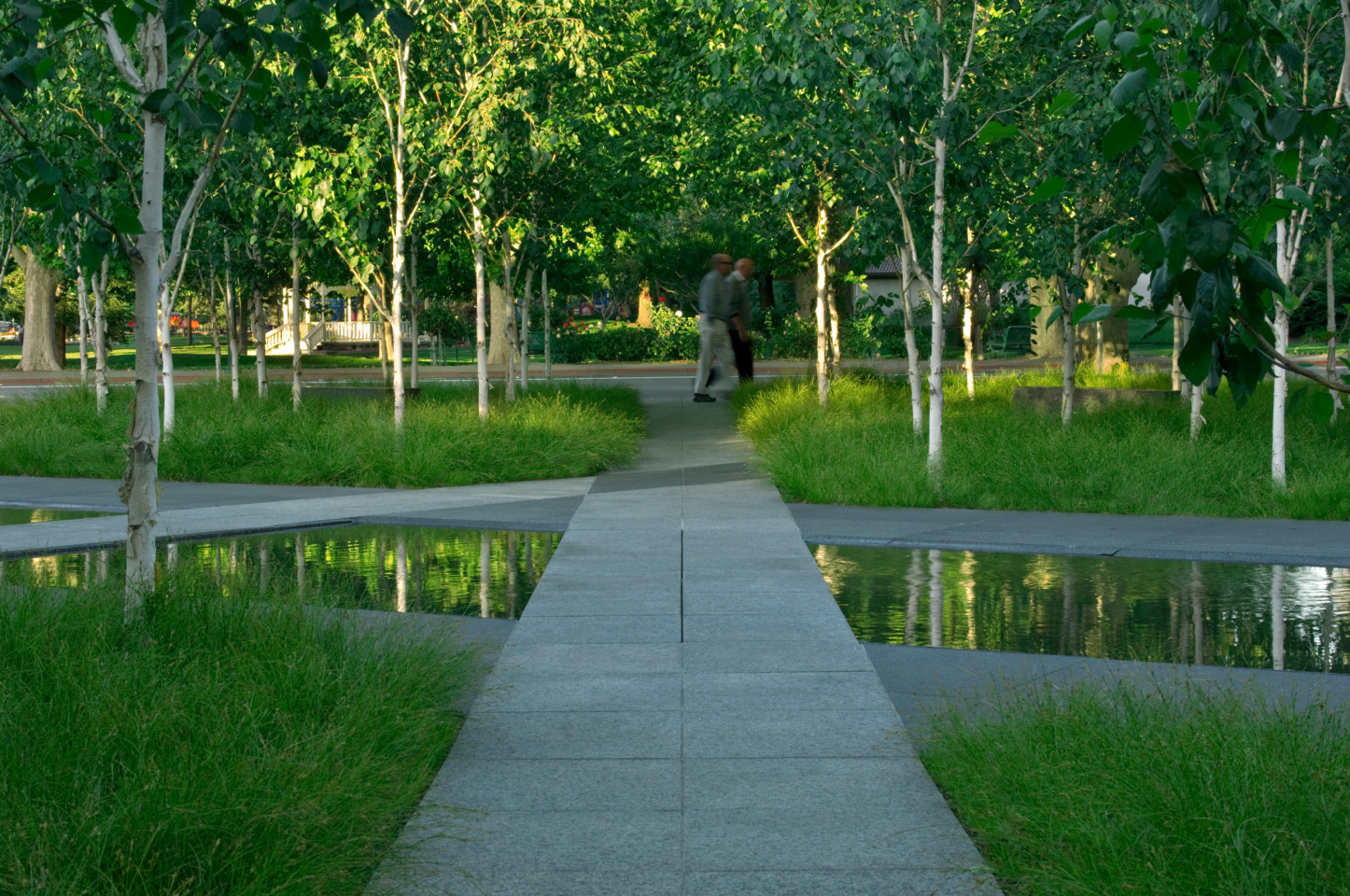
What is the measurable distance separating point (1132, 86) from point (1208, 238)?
Answer: 0.41 m

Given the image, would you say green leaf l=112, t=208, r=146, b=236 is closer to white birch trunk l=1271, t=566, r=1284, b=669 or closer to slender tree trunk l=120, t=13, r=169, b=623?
slender tree trunk l=120, t=13, r=169, b=623

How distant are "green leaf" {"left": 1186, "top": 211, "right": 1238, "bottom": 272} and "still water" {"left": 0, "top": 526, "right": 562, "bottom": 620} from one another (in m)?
5.96

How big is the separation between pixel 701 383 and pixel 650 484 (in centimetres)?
136

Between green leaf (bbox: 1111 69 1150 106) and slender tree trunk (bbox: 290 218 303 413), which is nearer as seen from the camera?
green leaf (bbox: 1111 69 1150 106)

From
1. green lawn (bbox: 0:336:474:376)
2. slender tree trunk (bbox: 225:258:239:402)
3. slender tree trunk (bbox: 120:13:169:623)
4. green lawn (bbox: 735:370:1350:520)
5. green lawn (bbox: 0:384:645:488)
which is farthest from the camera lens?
green lawn (bbox: 0:336:474:376)

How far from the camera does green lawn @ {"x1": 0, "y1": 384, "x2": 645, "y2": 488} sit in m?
16.2

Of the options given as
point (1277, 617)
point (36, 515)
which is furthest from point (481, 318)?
point (1277, 617)

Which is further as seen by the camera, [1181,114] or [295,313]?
[295,313]

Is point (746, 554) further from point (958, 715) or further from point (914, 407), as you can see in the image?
point (914, 407)

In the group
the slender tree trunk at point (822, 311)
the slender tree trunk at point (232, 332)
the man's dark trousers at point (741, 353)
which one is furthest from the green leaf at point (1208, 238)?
the slender tree trunk at point (232, 332)

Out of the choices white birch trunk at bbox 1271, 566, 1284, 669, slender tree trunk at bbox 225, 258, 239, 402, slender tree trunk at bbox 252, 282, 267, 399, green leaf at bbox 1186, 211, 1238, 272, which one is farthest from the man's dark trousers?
slender tree trunk at bbox 252, 282, 267, 399

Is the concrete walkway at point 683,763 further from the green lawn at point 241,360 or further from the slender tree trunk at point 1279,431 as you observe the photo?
the green lawn at point 241,360

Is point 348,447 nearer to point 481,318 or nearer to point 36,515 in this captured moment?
point 481,318

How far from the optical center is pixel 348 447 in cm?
1642
